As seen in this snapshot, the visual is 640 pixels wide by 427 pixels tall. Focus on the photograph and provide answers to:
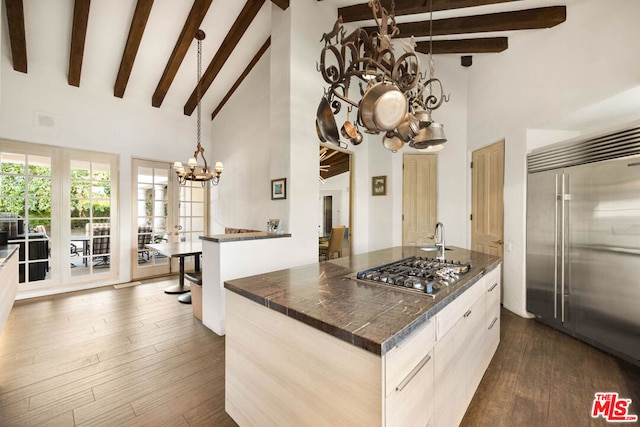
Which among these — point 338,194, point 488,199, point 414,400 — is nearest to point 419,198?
point 488,199

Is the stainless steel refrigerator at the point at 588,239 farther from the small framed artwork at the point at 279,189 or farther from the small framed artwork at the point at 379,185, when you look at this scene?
the small framed artwork at the point at 279,189

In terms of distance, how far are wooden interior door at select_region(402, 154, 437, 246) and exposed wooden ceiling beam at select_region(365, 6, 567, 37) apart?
1.69m

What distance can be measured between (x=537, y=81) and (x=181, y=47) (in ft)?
15.1

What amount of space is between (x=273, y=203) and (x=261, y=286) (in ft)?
6.60

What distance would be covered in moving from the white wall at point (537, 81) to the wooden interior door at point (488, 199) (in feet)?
0.40

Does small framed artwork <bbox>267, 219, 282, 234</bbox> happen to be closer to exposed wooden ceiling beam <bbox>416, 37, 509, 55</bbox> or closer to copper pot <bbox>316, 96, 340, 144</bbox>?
copper pot <bbox>316, 96, 340, 144</bbox>

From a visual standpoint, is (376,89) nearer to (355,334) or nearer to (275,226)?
(355,334)

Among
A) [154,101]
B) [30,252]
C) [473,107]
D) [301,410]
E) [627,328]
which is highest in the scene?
[154,101]

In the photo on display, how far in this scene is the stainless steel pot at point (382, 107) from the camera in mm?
1506

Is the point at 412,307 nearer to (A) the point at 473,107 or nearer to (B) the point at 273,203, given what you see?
(B) the point at 273,203

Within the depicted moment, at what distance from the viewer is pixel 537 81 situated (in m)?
3.05

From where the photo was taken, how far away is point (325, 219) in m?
11.7

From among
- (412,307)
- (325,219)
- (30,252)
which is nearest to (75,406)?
(412,307)

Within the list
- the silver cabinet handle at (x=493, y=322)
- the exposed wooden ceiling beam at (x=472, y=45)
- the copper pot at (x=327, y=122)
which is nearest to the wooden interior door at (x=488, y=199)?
the exposed wooden ceiling beam at (x=472, y=45)
